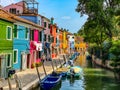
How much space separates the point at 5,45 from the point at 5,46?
4.3 inches

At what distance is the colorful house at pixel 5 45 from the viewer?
36.9 m

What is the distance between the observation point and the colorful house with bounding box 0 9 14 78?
36.9 meters

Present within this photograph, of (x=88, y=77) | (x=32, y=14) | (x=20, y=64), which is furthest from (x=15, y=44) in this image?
(x=32, y=14)

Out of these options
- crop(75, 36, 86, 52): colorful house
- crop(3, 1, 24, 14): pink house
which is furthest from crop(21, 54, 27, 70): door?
crop(75, 36, 86, 52): colorful house

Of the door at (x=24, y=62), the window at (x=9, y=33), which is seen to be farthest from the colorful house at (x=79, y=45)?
the window at (x=9, y=33)

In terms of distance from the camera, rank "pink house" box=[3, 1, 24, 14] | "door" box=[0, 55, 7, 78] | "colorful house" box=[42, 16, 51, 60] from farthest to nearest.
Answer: "colorful house" box=[42, 16, 51, 60]
"pink house" box=[3, 1, 24, 14]
"door" box=[0, 55, 7, 78]

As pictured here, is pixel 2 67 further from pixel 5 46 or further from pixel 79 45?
pixel 79 45

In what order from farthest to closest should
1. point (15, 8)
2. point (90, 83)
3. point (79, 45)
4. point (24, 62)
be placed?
1. point (79, 45)
2. point (15, 8)
3. point (24, 62)
4. point (90, 83)

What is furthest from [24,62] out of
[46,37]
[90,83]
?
[46,37]

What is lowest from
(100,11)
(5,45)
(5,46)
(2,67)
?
(2,67)

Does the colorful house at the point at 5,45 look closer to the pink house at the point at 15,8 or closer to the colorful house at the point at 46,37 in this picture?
the pink house at the point at 15,8

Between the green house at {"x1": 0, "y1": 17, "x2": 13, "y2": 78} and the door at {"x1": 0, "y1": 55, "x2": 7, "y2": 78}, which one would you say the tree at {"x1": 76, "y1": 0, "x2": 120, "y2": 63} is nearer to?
the green house at {"x1": 0, "y1": 17, "x2": 13, "y2": 78}

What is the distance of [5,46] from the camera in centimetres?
3841

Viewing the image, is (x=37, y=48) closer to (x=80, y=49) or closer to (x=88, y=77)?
(x=88, y=77)
